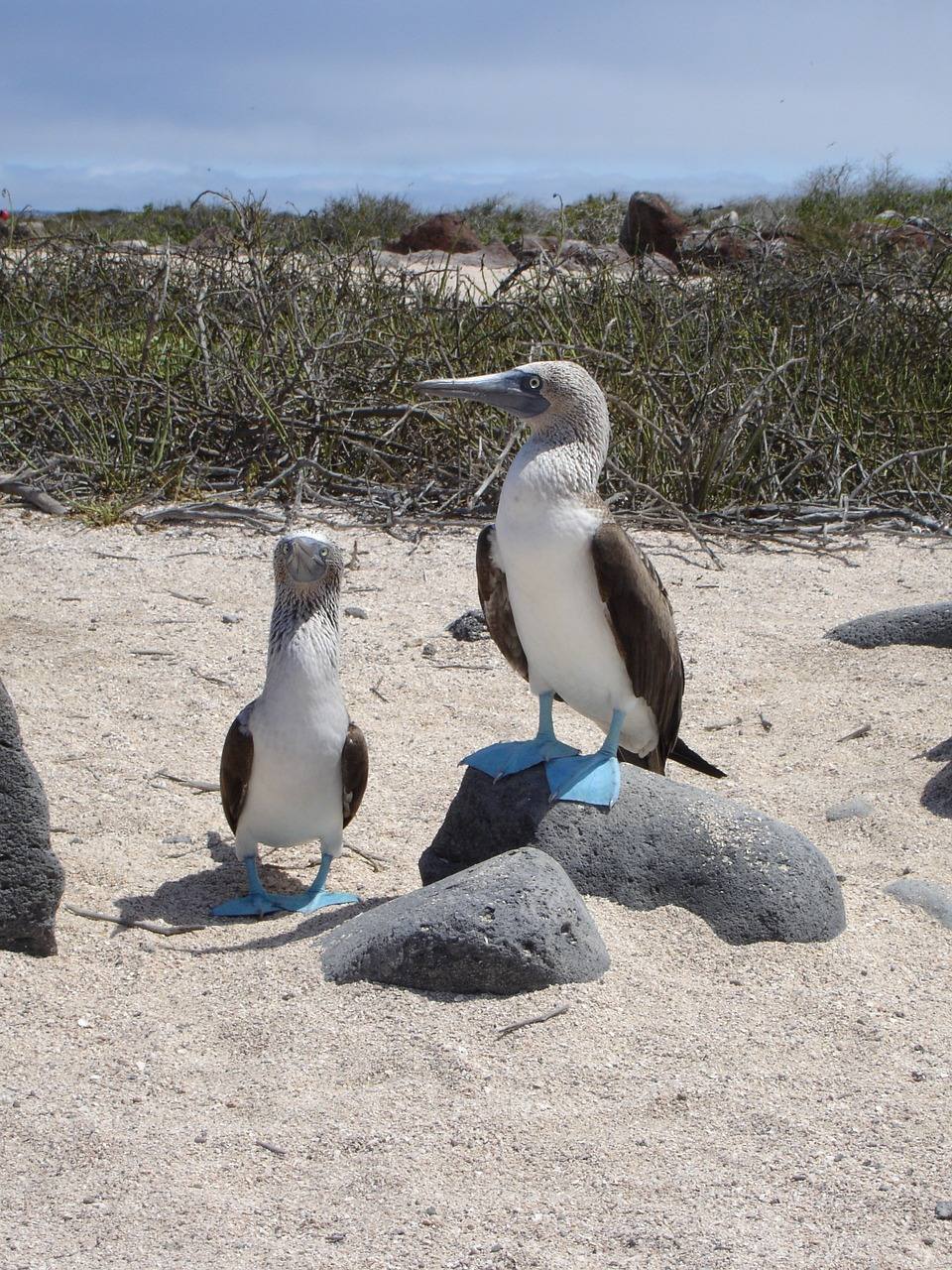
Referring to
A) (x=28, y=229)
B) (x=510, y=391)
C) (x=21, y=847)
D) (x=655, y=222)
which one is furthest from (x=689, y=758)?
(x=655, y=222)

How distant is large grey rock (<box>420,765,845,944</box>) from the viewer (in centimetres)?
304

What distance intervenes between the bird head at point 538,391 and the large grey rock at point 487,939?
3.38 ft

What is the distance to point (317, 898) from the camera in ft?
10.8

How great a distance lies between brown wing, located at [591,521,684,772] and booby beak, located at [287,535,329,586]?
69 cm

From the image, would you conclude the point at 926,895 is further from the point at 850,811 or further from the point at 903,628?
the point at 903,628

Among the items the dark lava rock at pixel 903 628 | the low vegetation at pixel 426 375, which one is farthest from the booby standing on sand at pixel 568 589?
the low vegetation at pixel 426 375

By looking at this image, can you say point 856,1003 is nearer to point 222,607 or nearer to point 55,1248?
point 55,1248

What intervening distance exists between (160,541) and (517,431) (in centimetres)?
186

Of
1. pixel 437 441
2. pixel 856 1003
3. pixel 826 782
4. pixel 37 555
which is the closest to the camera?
pixel 856 1003

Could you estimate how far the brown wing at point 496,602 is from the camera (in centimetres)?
323

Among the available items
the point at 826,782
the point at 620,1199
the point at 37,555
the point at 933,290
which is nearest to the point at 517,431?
the point at 37,555

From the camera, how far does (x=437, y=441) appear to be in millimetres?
7531

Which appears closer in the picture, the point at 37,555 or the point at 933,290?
the point at 37,555

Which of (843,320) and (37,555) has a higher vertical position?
(843,320)
